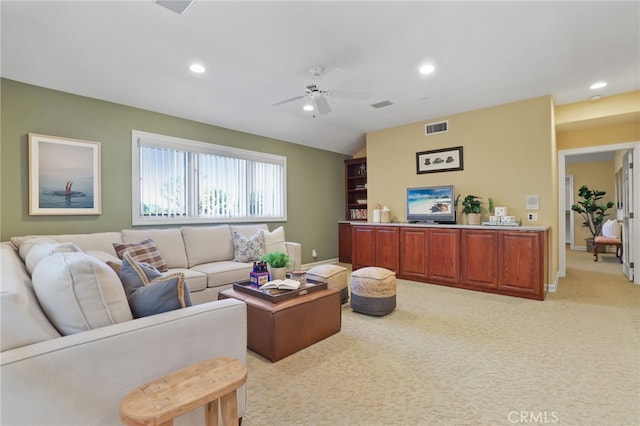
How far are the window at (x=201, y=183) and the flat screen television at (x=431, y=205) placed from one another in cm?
236

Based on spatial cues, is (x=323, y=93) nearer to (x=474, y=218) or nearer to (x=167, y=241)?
(x=167, y=241)

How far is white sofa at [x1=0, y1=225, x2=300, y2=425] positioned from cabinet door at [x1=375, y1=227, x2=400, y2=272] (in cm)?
396

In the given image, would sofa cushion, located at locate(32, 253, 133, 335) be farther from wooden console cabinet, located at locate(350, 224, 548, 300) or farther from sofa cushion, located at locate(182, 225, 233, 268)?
wooden console cabinet, located at locate(350, 224, 548, 300)

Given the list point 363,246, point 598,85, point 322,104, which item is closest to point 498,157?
point 598,85

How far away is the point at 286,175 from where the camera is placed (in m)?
5.79

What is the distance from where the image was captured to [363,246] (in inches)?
220

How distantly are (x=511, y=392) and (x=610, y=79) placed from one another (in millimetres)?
4047

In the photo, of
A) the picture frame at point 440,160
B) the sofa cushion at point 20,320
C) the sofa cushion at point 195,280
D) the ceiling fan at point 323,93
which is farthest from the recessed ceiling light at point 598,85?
the sofa cushion at point 20,320

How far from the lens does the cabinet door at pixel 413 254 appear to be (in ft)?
15.8

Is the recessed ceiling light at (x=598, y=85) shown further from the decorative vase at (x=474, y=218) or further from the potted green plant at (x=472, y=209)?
the decorative vase at (x=474, y=218)

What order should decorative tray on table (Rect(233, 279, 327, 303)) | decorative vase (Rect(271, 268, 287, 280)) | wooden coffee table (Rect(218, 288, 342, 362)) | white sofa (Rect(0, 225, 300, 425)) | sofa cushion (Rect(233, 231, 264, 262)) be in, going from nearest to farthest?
white sofa (Rect(0, 225, 300, 425))
wooden coffee table (Rect(218, 288, 342, 362))
decorative tray on table (Rect(233, 279, 327, 303))
decorative vase (Rect(271, 268, 287, 280))
sofa cushion (Rect(233, 231, 264, 262))

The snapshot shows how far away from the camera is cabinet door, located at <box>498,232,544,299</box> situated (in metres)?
3.79

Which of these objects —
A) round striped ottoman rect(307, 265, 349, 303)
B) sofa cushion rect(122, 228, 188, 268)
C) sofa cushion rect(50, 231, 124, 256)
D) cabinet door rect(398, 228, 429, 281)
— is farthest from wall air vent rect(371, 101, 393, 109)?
sofa cushion rect(50, 231, 124, 256)

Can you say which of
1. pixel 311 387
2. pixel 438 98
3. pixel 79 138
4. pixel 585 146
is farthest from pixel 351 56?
pixel 585 146
